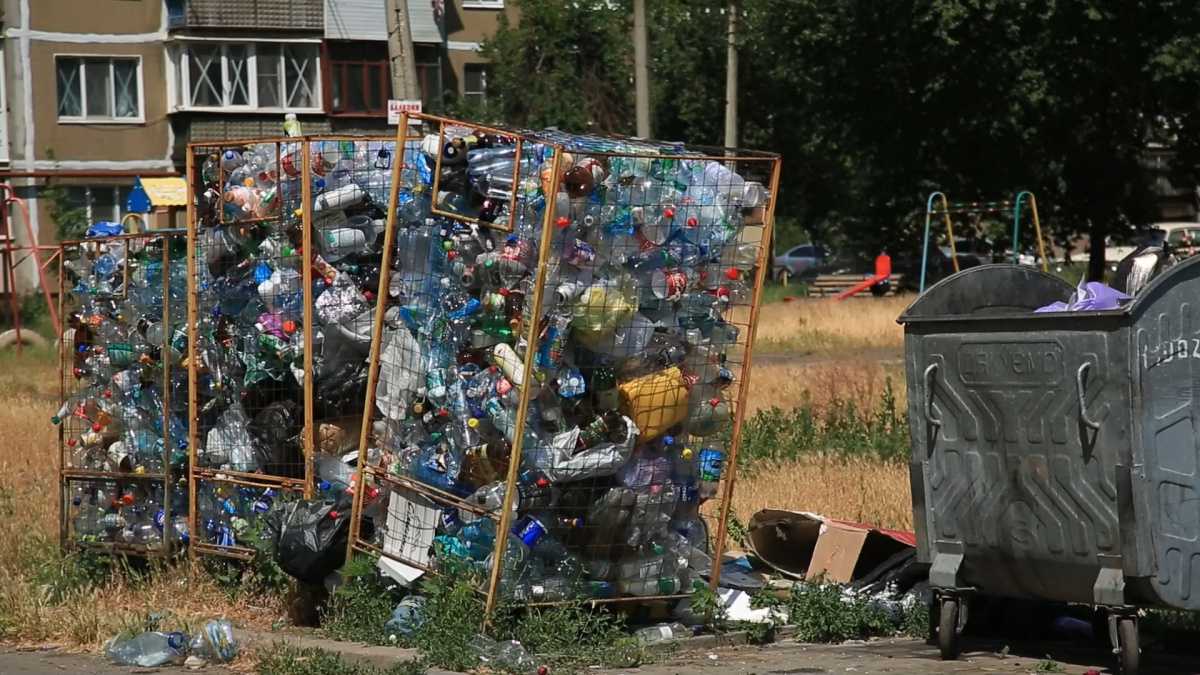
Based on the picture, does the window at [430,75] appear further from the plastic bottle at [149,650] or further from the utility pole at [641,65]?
the plastic bottle at [149,650]

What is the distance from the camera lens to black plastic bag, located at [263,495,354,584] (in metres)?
7.13

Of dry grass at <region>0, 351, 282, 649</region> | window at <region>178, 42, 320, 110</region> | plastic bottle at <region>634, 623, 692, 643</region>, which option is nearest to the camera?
plastic bottle at <region>634, 623, 692, 643</region>

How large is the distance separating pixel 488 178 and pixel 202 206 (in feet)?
6.27

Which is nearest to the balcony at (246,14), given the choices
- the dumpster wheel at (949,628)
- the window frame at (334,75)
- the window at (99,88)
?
the window frame at (334,75)

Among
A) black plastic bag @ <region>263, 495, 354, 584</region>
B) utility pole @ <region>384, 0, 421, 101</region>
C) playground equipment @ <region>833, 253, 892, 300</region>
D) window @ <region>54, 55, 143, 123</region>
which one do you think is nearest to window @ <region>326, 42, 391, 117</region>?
window @ <region>54, 55, 143, 123</region>

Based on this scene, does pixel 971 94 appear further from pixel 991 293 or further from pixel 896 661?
pixel 896 661

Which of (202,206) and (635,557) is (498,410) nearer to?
(635,557)

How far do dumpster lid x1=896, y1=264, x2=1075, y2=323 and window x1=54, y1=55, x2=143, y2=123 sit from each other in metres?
34.4

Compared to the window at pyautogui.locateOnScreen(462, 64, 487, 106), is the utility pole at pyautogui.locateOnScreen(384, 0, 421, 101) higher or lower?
lower

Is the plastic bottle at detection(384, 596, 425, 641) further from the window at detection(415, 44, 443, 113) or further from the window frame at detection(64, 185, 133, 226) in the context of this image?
the window at detection(415, 44, 443, 113)

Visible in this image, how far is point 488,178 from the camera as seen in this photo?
6773 millimetres

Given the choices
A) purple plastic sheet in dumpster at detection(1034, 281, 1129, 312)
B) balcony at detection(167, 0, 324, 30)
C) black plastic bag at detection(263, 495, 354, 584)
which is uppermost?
balcony at detection(167, 0, 324, 30)

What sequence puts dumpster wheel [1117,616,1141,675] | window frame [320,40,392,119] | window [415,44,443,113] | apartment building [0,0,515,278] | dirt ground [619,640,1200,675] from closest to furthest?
1. dumpster wheel [1117,616,1141,675]
2. dirt ground [619,640,1200,675]
3. apartment building [0,0,515,278]
4. window frame [320,40,392,119]
5. window [415,44,443,113]

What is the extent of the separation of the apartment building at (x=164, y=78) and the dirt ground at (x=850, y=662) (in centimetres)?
3072
